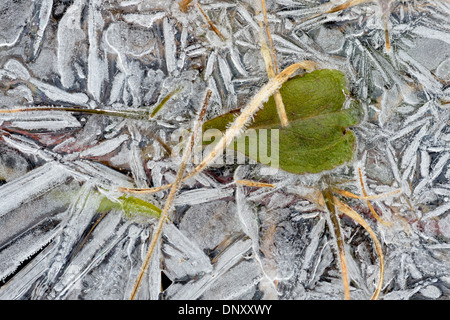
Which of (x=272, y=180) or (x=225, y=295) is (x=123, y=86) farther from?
(x=225, y=295)

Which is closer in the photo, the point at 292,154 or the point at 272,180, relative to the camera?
the point at 292,154

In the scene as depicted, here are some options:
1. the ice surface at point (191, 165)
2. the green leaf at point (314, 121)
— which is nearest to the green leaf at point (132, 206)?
the ice surface at point (191, 165)

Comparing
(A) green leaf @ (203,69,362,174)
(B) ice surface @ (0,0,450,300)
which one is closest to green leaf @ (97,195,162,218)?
(B) ice surface @ (0,0,450,300)

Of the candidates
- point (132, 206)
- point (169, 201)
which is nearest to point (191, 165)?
point (169, 201)

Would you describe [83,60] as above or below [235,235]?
above

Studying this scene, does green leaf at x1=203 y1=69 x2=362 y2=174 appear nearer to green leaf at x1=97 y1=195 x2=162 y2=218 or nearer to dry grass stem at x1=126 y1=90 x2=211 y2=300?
dry grass stem at x1=126 y1=90 x2=211 y2=300
